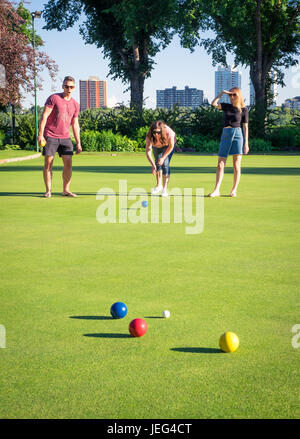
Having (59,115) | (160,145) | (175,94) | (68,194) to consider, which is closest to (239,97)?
(160,145)

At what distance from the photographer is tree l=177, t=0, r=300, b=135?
37031 mm

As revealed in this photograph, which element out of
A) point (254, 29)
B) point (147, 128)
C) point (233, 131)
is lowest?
point (233, 131)

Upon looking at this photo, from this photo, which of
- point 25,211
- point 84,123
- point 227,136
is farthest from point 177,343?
point 84,123

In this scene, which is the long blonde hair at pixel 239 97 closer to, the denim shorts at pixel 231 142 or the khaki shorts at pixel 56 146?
the denim shorts at pixel 231 142

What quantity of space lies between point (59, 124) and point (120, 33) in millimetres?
31406

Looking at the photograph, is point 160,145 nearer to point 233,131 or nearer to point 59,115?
point 233,131

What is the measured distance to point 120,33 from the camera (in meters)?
40.6

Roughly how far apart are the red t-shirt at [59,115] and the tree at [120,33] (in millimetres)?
26935

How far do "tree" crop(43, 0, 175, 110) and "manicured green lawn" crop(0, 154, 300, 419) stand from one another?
3135 cm

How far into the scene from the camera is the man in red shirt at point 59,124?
1095 cm

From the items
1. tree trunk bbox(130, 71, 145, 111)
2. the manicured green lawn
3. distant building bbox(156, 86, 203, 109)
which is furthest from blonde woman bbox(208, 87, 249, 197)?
distant building bbox(156, 86, 203, 109)

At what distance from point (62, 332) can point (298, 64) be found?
148ft

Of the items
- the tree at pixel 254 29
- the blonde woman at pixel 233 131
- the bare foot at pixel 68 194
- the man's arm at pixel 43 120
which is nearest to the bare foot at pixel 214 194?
the blonde woman at pixel 233 131
